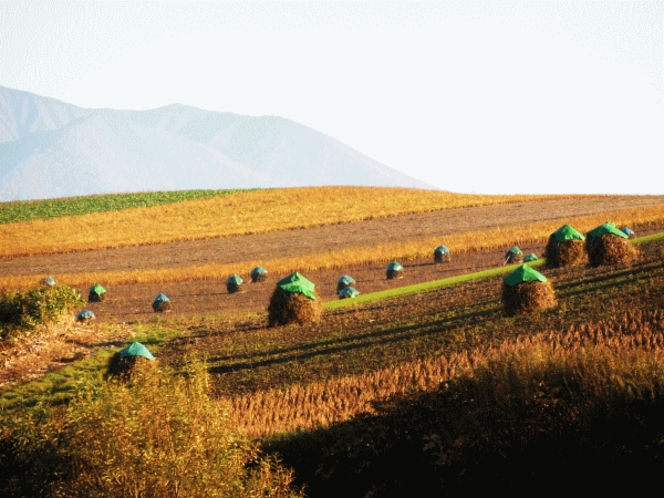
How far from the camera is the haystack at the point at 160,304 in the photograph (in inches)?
1785

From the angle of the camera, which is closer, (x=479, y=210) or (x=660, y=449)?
(x=660, y=449)

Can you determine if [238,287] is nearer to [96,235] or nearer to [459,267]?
[459,267]

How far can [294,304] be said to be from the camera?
35750mm

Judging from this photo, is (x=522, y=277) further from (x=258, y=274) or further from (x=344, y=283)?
(x=258, y=274)

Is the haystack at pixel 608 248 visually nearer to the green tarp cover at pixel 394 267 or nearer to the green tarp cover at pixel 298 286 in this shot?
the green tarp cover at pixel 298 286

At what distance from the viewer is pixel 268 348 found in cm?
3097

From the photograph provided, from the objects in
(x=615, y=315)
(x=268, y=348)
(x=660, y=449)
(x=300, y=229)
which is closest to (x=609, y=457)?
(x=660, y=449)

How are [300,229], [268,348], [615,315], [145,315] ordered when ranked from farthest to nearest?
[300,229], [145,315], [268,348], [615,315]

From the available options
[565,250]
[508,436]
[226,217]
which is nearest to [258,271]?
[565,250]

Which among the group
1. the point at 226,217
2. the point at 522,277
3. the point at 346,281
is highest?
the point at 226,217

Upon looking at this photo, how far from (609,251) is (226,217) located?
205 ft

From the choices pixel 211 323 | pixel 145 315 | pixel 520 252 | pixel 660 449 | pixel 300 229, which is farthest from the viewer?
pixel 300 229

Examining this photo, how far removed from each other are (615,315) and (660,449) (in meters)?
12.3

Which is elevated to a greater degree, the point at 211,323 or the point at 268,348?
the point at 211,323
